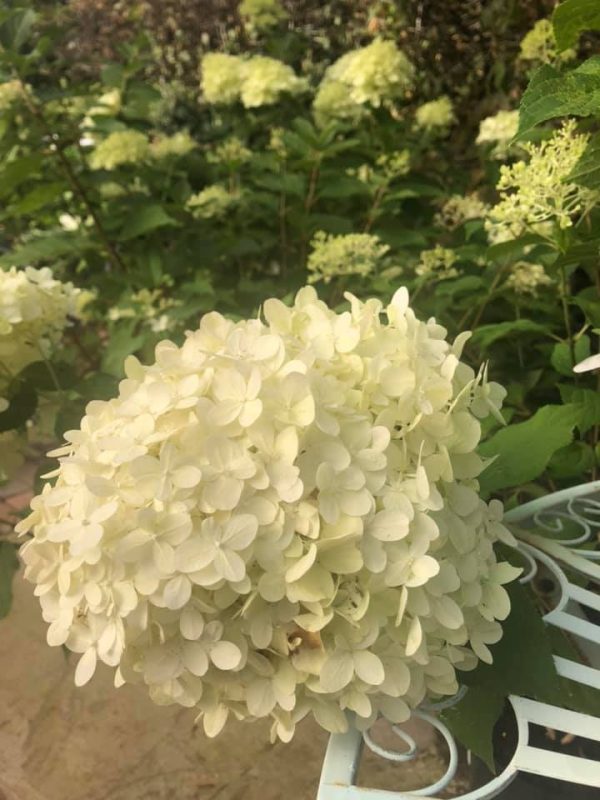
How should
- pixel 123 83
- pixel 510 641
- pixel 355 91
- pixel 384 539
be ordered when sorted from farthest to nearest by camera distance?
pixel 123 83, pixel 355 91, pixel 510 641, pixel 384 539

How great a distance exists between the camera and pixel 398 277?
4.27 ft

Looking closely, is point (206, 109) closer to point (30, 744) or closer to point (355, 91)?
Result: point (355, 91)

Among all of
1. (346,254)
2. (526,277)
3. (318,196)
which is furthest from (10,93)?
(526,277)

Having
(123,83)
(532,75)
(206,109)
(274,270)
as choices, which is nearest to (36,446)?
(274,270)

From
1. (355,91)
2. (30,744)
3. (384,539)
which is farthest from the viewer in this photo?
(355,91)

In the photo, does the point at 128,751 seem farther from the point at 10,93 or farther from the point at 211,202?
the point at 10,93

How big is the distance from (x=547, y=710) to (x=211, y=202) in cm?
118

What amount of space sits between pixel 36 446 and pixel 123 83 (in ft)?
2.97

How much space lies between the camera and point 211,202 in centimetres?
148

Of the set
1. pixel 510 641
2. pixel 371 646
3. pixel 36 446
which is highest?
pixel 371 646

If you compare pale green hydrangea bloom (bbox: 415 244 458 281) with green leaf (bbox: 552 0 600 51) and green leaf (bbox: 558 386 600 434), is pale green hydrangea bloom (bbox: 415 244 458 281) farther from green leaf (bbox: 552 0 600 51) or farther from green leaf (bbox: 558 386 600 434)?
green leaf (bbox: 552 0 600 51)

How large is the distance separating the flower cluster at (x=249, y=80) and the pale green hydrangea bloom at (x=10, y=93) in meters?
0.42

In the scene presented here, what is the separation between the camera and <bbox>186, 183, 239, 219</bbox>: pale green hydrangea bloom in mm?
1468

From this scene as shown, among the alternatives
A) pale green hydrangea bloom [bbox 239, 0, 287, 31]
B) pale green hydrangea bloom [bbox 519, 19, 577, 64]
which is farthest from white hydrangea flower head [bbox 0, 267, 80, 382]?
pale green hydrangea bloom [bbox 239, 0, 287, 31]
